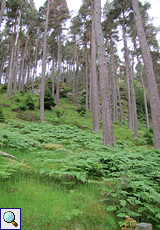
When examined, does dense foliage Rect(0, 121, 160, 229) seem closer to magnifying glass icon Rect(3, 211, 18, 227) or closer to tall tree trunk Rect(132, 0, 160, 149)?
magnifying glass icon Rect(3, 211, 18, 227)

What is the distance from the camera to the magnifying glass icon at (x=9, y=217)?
1996mm

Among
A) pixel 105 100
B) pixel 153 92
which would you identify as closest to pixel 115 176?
pixel 105 100

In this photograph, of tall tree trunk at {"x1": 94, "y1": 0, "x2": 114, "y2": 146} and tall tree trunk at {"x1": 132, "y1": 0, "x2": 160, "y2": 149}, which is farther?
tall tree trunk at {"x1": 132, "y1": 0, "x2": 160, "y2": 149}

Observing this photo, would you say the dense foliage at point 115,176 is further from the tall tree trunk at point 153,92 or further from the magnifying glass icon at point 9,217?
the tall tree trunk at point 153,92

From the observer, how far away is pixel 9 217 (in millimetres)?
2051

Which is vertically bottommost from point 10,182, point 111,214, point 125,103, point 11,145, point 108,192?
point 111,214

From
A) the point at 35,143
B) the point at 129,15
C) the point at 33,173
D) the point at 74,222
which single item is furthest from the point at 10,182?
the point at 129,15

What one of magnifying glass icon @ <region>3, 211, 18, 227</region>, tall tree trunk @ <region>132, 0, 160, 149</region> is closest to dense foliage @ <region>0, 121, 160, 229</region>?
magnifying glass icon @ <region>3, 211, 18, 227</region>

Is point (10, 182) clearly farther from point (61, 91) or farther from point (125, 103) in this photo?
point (125, 103)

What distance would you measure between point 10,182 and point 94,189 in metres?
1.78

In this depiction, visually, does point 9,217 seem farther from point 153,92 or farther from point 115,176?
point 153,92

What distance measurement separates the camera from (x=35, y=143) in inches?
241

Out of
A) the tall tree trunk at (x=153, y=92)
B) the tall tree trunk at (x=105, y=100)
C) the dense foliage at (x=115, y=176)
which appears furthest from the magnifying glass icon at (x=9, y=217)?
the tall tree trunk at (x=153, y=92)

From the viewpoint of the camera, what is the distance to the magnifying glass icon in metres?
2.00
